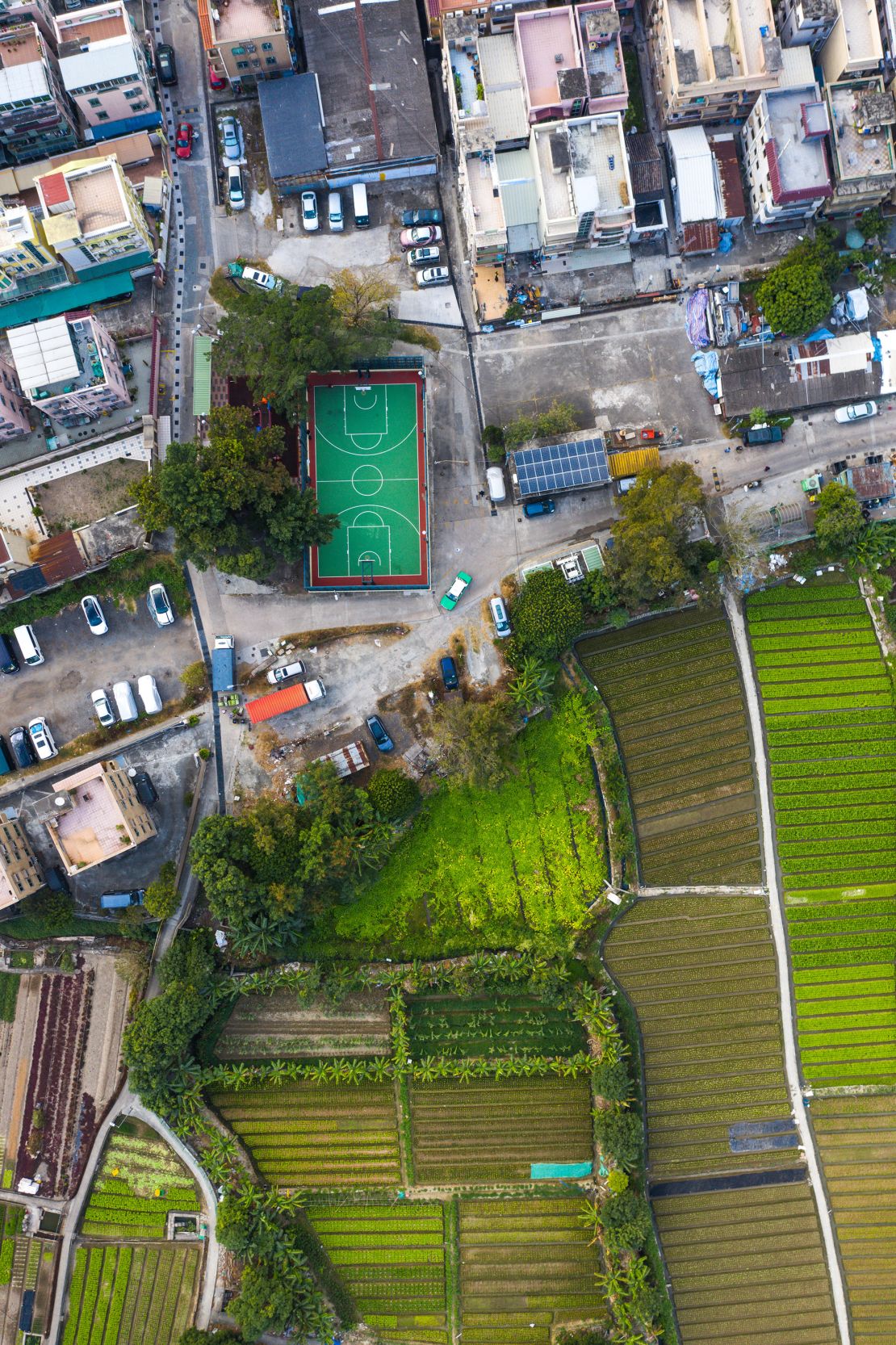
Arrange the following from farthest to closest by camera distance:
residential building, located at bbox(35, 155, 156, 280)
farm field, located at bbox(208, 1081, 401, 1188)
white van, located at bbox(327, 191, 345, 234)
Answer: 1. farm field, located at bbox(208, 1081, 401, 1188)
2. white van, located at bbox(327, 191, 345, 234)
3. residential building, located at bbox(35, 155, 156, 280)

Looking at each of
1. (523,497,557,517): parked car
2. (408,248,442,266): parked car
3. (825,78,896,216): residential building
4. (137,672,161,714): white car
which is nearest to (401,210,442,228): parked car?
(408,248,442,266): parked car

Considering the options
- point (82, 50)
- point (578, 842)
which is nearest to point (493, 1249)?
point (578, 842)

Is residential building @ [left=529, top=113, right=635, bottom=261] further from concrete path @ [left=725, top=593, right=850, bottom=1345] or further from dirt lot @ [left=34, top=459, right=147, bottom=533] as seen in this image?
dirt lot @ [left=34, top=459, right=147, bottom=533]

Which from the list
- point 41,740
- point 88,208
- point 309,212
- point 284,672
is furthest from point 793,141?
point 41,740

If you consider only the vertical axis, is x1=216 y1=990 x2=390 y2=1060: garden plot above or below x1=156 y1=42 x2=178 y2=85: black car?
below

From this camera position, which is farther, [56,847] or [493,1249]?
[493,1249]

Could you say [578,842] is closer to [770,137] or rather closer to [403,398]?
[403,398]

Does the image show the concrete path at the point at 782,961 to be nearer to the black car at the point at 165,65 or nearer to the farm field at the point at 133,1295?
the farm field at the point at 133,1295
